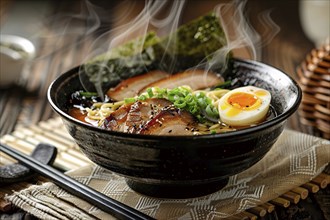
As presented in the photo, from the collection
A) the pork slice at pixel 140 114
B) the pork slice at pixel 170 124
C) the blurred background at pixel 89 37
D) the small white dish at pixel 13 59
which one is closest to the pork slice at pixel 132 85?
the pork slice at pixel 140 114

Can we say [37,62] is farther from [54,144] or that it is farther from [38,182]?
[38,182]

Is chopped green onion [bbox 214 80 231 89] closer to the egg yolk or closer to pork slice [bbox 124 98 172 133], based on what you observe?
the egg yolk

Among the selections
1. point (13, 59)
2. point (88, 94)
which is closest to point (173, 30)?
point (88, 94)

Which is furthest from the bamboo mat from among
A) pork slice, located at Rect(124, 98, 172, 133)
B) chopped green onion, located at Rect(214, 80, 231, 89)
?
chopped green onion, located at Rect(214, 80, 231, 89)

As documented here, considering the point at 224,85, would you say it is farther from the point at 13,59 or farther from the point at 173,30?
the point at 13,59

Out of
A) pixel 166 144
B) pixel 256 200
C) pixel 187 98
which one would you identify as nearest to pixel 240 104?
pixel 187 98
